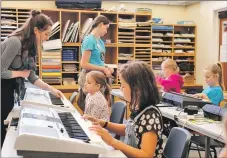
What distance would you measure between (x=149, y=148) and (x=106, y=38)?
409 centimetres

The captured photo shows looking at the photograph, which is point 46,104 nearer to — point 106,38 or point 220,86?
point 220,86

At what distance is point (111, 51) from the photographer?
17.7ft

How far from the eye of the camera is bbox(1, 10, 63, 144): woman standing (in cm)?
209

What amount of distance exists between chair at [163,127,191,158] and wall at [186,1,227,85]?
12.9 feet

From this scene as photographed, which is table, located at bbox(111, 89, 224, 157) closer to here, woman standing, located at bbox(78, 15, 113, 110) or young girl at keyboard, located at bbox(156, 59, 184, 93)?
woman standing, located at bbox(78, 15, 113, 110)

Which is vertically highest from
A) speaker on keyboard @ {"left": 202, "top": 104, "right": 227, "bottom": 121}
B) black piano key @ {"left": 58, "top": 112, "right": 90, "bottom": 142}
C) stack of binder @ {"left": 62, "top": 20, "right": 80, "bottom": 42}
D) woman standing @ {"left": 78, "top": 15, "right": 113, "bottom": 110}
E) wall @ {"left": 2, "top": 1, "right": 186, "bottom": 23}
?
wall @ {"left": 2, "top": 1, "right": 186, "bottom": 23}

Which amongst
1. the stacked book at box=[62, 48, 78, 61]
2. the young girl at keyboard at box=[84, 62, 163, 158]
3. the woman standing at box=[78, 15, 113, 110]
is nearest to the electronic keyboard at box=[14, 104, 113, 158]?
the young girl at keyboard at box=[84, 62, 163, 158]

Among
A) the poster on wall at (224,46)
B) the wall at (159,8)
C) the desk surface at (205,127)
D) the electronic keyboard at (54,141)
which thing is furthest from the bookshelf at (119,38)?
the electronic keyboard at (54,141)

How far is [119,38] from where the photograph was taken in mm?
5148

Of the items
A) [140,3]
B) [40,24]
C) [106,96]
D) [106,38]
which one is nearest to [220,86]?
[106,96]

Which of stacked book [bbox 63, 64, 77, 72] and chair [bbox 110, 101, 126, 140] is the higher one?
stacked book [bbox 63, 64, 77, 72]

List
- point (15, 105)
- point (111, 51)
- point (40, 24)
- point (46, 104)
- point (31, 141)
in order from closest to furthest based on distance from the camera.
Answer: point (31, 141)
point (46, 104)
point (40, 24)
point (15, 105)
point (111, 51)

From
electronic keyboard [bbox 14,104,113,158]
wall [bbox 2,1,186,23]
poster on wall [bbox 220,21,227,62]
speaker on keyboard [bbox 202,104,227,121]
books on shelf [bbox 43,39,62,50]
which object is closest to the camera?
electronic keyboard [bbox 14,104,113,158]

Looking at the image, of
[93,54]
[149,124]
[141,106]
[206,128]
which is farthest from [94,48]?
[149,124]
